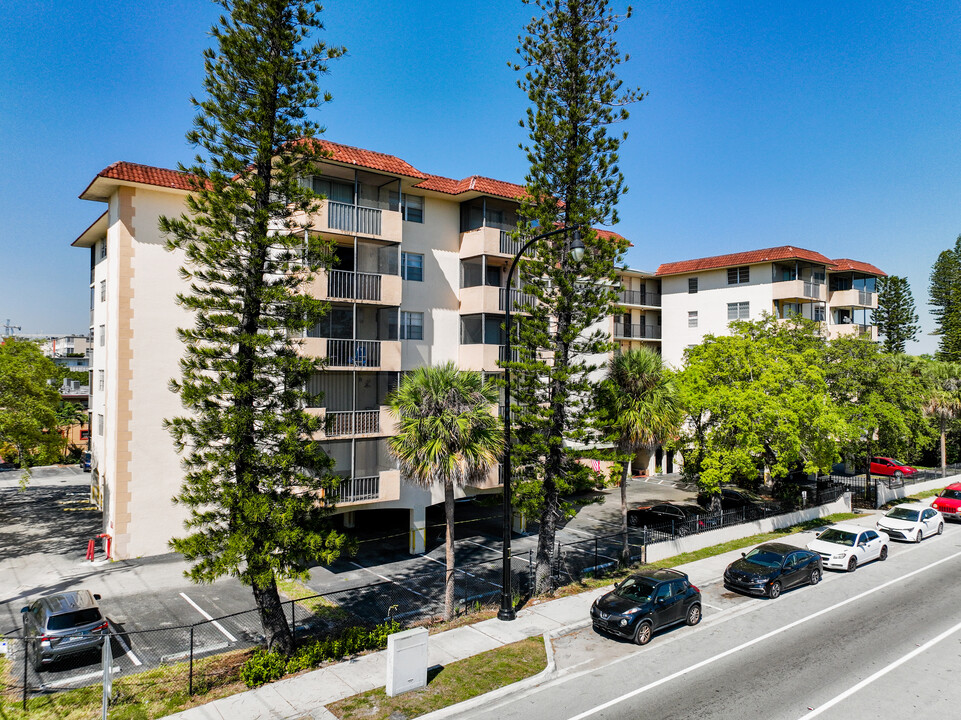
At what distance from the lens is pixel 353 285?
2325cm

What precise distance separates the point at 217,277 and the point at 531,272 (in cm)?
1038

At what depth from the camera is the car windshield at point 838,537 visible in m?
23.5

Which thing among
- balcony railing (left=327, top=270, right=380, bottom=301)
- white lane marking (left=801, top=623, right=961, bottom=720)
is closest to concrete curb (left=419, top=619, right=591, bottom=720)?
white lane marking (left=801, top=623, right=961, bottom=720)

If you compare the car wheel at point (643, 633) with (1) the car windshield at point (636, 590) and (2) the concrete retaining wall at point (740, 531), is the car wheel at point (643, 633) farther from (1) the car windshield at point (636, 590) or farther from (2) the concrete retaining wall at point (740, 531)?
(2) the concrete retaining wall at point (740, 531)

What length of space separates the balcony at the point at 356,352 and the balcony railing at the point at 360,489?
4.36 metres

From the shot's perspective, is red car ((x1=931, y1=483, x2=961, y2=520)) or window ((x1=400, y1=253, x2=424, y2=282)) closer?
window ((x1=400, y1=253, x2=424, y2=282))

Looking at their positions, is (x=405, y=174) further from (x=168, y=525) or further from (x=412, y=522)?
(x=168, y=525)

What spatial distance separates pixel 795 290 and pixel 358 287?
114ft

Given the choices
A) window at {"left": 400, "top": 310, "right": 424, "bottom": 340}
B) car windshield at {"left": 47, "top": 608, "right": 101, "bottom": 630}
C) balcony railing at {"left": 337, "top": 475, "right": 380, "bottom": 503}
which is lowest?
car windshield at {"left": 47, "top": 608, "right": 101, "bottom": 630}

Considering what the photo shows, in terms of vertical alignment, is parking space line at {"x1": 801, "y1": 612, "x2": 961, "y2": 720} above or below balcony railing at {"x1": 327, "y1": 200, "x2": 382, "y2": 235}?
below

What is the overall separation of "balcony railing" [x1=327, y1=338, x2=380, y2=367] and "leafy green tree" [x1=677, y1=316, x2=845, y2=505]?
14140mm

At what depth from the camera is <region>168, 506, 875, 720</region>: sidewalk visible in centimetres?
1192

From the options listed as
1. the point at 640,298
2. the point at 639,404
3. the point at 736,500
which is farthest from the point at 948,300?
the point at 639,404

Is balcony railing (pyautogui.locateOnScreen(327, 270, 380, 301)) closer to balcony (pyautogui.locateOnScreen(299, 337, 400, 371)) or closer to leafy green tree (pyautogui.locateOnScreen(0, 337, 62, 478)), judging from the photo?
balcony (pyautogui.locateOnScreen(299, 337, 400, 371))
